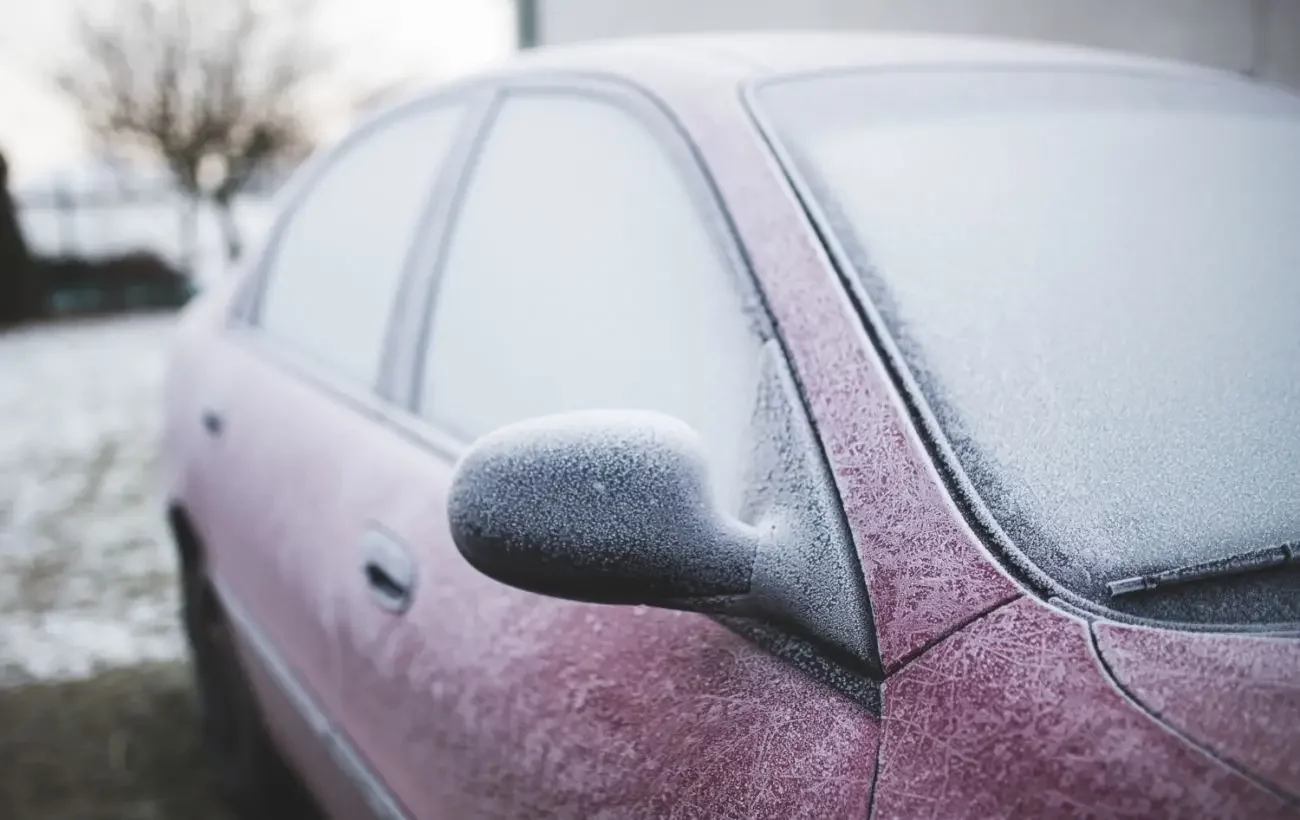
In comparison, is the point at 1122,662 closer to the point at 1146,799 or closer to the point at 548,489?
the point at 1146,799

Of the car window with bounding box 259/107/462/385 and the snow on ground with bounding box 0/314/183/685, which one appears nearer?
the car window with bounding box 259/107/462/385

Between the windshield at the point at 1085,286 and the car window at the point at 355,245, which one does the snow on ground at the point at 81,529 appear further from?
the windshield at the point at 1085,286

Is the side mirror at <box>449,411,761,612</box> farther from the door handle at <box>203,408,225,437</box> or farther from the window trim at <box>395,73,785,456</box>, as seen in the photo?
the door handle at <box>203,408,225,437</box>

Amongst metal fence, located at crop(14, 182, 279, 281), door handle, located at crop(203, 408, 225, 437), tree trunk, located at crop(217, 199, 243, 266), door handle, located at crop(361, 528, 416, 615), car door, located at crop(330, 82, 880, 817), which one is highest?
car door, located at crop(330, 82, 880, 817)

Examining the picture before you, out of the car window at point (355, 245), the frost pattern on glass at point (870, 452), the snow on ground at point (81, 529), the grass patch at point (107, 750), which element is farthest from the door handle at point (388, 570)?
the snow on ground at point (81, 529)

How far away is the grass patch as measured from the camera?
8.84 feet

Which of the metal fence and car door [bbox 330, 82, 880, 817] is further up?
car door [bbox 330, 82, 880, 817]

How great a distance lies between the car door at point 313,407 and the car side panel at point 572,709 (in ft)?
0.59

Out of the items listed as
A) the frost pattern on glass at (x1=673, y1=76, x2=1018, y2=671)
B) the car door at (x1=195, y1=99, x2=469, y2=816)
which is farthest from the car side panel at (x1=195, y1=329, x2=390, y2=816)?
the frost pattern on glass at (x1=673, y1=76, x2=1018, y2=671)

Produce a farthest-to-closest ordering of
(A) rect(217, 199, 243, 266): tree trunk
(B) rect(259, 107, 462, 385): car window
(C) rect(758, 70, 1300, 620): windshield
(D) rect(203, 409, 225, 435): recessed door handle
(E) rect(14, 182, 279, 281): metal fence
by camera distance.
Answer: (A) rect(217, 199, 243, 266): tree trunk → (E) rect(14, 182, 279, 281): metal fence → (D) rect(203, 409, 225, 435): recessed door handle → (B) rect(259, 107, 462, 385): car window → (C) rect(758, 70, 1300, 620): windshield

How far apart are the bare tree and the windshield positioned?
2082 centimetres

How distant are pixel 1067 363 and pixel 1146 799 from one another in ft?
1.59

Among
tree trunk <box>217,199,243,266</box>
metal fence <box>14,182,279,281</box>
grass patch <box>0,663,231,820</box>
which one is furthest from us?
tree trunk <box>217,199,243,266</box>

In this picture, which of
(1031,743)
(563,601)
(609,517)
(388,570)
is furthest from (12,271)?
(1031,743)
